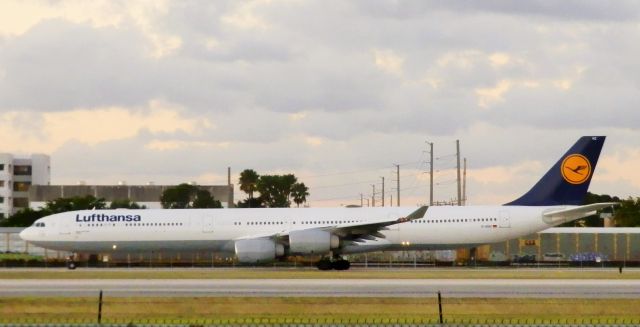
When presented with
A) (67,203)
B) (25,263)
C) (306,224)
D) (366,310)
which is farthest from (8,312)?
(67,203)

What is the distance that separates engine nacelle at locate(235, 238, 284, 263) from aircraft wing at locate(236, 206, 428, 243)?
1.08 m

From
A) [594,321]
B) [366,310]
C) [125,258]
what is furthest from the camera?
[125,258]

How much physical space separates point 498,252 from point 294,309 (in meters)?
46.6

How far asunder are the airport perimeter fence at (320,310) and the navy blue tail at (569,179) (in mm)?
30479

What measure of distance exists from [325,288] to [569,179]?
28408mm

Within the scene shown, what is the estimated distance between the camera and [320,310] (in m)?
28.9

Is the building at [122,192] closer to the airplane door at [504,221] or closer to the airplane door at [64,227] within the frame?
the airplane door at [64,227]

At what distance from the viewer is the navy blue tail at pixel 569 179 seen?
61906 mm

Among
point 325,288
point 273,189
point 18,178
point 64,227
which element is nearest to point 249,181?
point 273,189

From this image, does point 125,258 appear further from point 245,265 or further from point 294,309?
point 294,309

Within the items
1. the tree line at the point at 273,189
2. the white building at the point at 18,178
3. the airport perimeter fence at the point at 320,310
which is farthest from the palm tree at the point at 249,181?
the airport perimeter fence at the point at 320,310

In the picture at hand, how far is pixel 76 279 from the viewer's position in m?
45.9

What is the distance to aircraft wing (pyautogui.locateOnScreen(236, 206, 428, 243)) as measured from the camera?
189ft

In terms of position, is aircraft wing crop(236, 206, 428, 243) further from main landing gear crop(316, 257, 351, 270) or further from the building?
the building
